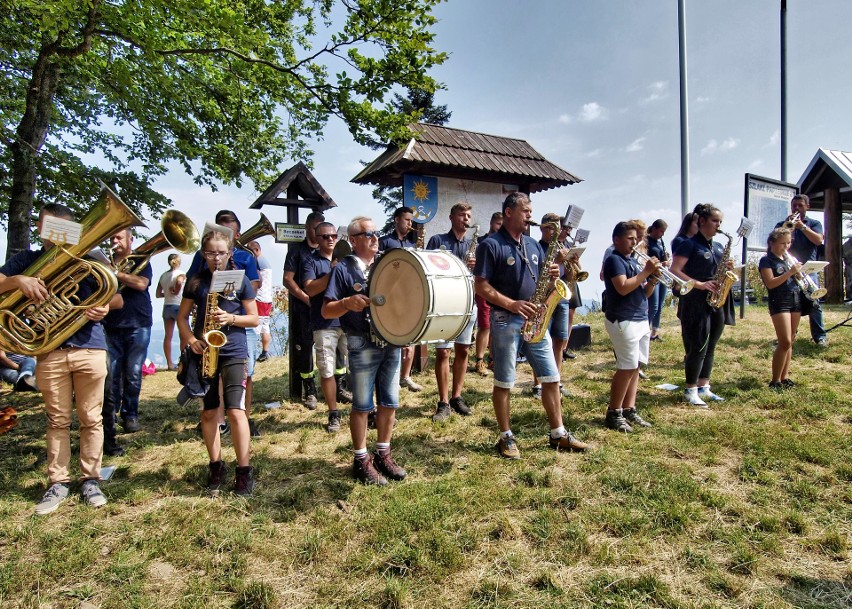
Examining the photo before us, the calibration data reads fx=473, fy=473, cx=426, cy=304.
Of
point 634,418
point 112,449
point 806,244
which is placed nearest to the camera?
point 112,449

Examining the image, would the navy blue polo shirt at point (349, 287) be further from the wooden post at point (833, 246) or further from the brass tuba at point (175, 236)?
the wooden post at point (833, 246)

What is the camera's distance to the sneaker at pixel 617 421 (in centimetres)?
486

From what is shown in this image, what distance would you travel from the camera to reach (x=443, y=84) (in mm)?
7332

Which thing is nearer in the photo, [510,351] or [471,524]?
[471,524]

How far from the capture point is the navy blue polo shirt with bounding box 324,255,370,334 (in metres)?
3.78

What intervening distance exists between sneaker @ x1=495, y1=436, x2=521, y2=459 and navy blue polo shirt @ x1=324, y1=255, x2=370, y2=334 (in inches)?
66.2

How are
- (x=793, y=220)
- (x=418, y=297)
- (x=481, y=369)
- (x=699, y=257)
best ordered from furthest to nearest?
(x=793, y=220), (x=481, y=369), (x=699, y=257), (x=418, y=297)

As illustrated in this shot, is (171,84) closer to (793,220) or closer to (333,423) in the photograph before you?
(333,423)

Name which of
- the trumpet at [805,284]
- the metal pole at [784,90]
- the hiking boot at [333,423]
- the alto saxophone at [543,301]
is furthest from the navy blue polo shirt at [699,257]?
the metal pole at [784,90]

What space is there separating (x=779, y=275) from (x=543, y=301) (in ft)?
12.9

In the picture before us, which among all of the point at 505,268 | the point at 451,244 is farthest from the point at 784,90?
the point at 505,268

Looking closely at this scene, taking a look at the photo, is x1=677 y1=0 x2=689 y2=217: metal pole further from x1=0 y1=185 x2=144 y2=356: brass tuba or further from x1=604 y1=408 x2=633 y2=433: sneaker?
x1=0 y1=185 x2=144 y2=356: brass tuba

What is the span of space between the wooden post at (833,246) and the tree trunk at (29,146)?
60.5 feet

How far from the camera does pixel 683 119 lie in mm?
12984
